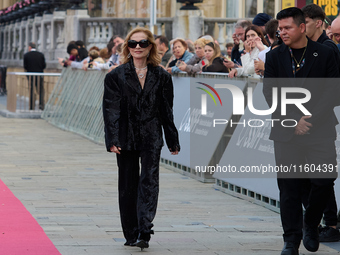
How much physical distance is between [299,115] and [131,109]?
4.56ft

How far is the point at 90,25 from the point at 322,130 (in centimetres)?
1928

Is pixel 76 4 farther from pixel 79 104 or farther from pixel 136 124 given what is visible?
pixel 136 124

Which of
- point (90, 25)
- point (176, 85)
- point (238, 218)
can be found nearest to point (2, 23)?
point (90, 25)

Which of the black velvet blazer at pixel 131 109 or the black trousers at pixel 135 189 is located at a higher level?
the black velvet blazer at pixel 131 109

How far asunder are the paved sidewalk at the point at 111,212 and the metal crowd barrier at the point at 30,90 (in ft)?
28.3

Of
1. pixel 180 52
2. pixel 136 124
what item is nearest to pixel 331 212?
pixel 136 124

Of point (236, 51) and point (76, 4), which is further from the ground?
point (76, 4)

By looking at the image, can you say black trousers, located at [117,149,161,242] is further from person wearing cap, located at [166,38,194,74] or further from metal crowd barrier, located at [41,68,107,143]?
metal crowd barrier, located at [41,68,107,143]

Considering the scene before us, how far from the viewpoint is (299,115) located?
6598mm

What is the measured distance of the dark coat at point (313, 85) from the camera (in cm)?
655

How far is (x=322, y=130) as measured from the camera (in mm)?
6609

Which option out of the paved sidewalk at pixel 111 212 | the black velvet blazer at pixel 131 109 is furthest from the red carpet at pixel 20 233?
the black velvet blazer at pixel 131 109
